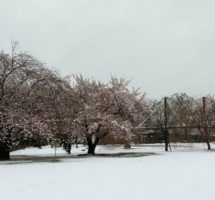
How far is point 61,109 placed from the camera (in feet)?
113

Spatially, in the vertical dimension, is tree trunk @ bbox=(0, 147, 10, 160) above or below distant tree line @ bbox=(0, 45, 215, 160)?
below

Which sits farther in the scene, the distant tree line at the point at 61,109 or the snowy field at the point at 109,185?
the distant tree line at the point at 61,109

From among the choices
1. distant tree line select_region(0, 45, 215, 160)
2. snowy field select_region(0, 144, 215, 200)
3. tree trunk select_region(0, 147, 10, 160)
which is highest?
distant tree line select_region(0, 45, 215, 160)

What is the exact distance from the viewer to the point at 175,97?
79.4 meters

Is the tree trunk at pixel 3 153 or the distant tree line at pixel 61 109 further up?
the distant tree line at pixel 61 109

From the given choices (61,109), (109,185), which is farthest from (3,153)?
(109,185)

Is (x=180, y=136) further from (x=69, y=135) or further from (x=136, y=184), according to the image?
(x=136, y=184)

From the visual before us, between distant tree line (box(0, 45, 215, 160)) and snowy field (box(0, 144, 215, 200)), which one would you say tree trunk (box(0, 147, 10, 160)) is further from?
snowy field (box(0, 144, 215, 200))

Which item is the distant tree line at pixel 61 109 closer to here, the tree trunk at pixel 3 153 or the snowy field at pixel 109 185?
the tree trunk at pixel 3 153

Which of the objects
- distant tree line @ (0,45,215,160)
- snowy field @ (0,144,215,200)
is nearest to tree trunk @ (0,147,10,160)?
distant tree line @ (0,45,215,160)

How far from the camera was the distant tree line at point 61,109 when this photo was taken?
1182 inches

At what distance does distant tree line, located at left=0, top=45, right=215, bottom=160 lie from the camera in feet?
98.5

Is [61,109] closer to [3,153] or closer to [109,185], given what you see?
[3,153]

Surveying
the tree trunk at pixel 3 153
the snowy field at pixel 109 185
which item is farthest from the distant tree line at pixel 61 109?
the snowy field at pixel 109 185
